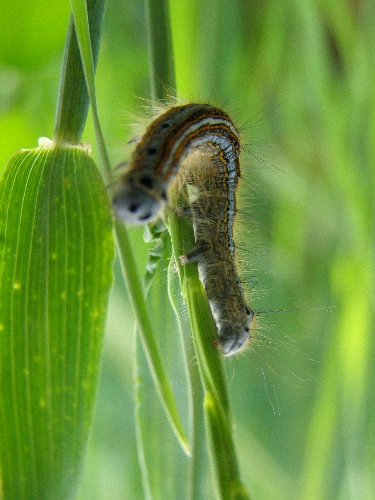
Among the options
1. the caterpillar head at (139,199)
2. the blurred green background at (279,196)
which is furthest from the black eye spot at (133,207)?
the blurred green background at (279,196)

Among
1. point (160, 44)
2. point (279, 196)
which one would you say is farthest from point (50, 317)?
point (279, 196)

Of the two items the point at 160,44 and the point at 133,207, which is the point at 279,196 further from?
the point at 133,207

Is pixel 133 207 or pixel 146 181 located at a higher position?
pixel 146 181

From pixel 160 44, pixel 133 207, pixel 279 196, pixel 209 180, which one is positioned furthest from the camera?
pixel 279 196

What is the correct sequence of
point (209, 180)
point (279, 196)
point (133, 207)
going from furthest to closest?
1. point (279, 196)
2. point (209, 180)
3. point (133, 207)

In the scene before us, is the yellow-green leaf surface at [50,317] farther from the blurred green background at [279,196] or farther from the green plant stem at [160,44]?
the blurred green background at [279,196]

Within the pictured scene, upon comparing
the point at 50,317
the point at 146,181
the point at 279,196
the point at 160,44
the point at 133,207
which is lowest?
the point at 50,317
